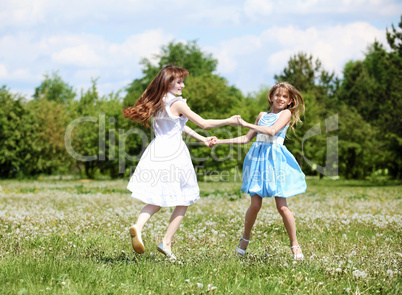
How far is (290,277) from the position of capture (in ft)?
13.4

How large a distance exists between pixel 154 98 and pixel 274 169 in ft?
5.97

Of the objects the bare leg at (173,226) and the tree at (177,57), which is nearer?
the bare leg at (173,226)

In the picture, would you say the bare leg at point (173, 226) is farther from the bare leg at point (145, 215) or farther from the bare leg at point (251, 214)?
the bare leg at point (251, 214)

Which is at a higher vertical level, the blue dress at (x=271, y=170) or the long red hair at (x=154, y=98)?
the long red hair at (x=154, y=98)

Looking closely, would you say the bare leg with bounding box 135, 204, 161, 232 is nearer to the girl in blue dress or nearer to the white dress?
the white dress

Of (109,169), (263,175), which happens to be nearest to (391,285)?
(263,175)

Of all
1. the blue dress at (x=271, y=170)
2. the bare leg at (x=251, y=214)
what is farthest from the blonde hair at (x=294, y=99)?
the bare leg at (x=251, y=214)

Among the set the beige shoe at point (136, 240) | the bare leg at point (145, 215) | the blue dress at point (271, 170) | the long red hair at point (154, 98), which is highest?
the long red hair at point (154, 98)

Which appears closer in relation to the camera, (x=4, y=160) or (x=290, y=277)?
(x=290, y=277)

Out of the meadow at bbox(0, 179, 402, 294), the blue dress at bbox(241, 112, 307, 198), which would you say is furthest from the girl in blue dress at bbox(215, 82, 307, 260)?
the meadow at bbox(0, 179, 402, 294)

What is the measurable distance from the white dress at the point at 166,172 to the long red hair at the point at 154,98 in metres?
0.16

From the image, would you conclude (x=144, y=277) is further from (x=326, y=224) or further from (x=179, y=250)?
(x=326, y=224)

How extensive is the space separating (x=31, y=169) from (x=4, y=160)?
3.30 metres

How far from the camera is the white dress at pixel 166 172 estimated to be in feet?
16.8
